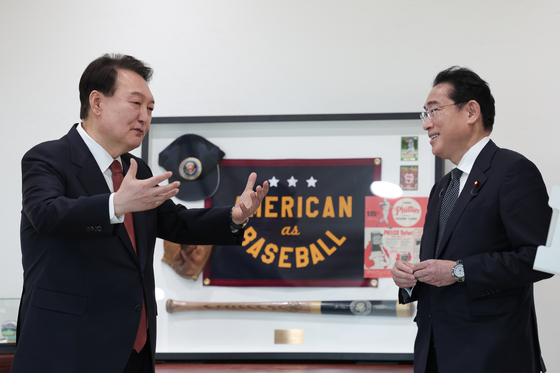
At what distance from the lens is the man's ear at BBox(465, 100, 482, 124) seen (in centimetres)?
165

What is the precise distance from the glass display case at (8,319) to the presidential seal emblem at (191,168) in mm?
926

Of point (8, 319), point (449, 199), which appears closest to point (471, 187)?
point (449, 199)

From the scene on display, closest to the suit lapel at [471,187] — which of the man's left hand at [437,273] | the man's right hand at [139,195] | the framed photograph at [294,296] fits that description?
the man's left hand at [437,273]

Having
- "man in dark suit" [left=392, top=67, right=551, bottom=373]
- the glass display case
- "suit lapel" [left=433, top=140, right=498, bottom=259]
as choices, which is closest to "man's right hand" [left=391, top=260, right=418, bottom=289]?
"man in dark suit" [left=392, top=67, right=551, bottom=373]

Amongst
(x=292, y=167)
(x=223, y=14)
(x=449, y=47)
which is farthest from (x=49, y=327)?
(x=449, y=47)

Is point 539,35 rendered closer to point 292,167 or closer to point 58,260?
point 292,167

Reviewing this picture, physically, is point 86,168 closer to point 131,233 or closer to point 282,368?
point 131,233

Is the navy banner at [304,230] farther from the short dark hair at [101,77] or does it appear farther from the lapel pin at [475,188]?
the short dark hair at [101,77]

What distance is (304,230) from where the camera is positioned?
7.32ft

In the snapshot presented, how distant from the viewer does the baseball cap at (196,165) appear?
229 cm

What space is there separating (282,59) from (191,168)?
725mm

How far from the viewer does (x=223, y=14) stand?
2393 millimetres

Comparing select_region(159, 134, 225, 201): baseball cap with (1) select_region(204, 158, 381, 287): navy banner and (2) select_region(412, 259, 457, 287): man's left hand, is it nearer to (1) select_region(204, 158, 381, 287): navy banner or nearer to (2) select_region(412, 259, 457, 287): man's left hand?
(1) select_region(204, 158, 381, 287): navy banner

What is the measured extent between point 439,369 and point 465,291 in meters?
0.26
